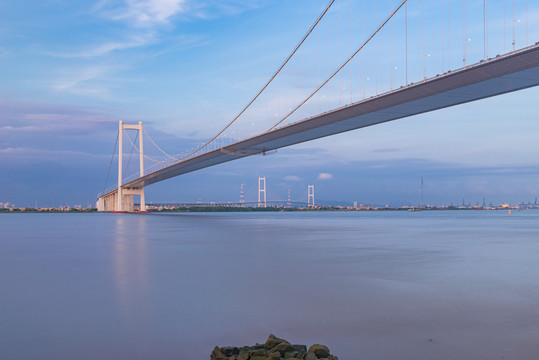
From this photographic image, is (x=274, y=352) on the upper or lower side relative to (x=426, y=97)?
lower

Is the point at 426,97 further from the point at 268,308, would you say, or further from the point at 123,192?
the point at 123,192

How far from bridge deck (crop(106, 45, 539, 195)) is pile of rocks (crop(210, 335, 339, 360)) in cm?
1284

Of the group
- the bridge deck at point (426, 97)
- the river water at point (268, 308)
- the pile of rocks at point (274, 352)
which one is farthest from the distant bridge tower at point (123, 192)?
the pile of rocks at point (274, 352)

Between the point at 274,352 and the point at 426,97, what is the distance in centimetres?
1646

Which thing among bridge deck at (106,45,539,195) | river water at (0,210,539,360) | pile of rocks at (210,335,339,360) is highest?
bridge deck at (106,45,539,195)

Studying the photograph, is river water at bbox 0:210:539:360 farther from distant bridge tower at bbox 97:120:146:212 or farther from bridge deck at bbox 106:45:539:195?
distant bridge tower at bbox 97:120:146:212

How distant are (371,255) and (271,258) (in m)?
2.47

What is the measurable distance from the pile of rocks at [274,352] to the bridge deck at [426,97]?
1284 cm

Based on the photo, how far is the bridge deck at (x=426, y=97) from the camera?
14.5 meters

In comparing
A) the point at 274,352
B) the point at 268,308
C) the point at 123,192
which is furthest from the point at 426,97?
the point at 123,192

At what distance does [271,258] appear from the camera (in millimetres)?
10758

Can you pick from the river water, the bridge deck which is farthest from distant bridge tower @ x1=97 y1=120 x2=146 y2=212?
the river water

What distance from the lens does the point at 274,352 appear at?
3.31 metres

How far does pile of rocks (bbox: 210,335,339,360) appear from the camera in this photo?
10.7ft
